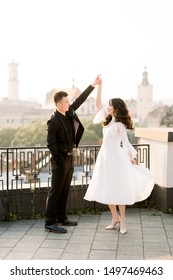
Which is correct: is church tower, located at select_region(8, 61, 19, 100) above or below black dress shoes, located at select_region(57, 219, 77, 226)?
above

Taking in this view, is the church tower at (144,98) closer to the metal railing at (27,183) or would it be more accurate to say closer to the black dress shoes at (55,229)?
the metal railing at (27,183)

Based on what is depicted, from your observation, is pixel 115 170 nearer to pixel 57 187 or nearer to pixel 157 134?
pixel 57 187

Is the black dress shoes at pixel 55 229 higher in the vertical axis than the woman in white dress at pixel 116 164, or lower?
lower

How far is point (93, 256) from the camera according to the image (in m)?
4.32

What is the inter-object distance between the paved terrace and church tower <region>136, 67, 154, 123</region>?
131 meters

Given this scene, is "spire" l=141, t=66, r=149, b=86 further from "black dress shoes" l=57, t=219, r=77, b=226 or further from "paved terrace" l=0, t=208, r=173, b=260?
"black dress shoes" l=57, t=219, r=77, b=226

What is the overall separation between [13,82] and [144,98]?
50187 millimetres

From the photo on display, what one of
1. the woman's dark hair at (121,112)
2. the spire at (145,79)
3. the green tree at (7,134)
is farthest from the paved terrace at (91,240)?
the spire at (145,79)

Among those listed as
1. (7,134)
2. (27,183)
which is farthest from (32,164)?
(7,134)

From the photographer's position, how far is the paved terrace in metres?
4.36

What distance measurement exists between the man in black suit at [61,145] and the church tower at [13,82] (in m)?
144

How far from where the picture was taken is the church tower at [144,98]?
136m

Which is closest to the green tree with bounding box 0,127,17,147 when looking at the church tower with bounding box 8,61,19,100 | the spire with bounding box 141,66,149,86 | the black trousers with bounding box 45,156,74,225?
the church tower with bounding box 8,61,19,100

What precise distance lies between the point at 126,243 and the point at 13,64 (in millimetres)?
148165
